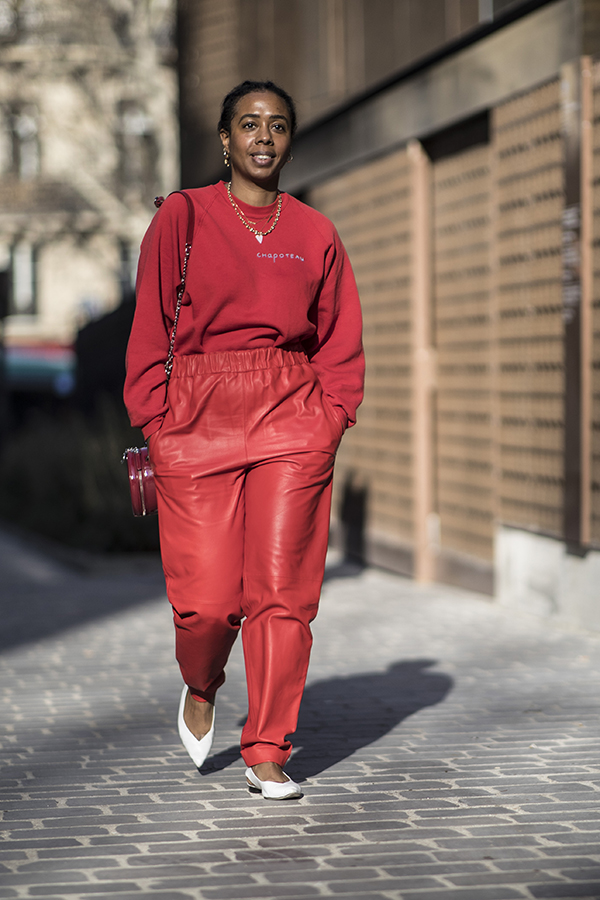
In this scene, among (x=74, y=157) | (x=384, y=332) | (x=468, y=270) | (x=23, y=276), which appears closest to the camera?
(x=468, y=270)

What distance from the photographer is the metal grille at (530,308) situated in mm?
7777

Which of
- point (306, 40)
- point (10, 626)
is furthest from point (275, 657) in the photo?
point (306, 40)

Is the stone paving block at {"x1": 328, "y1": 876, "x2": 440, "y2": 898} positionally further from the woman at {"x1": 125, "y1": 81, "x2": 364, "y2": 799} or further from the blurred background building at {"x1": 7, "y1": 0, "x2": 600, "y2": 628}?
the blurred background building at {"x1": 7, "y1": 0, "x2": 600, "y2": 628}

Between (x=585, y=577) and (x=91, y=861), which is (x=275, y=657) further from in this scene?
(x=585, y=577)

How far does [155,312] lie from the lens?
167 inches

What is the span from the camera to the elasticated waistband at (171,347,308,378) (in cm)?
423

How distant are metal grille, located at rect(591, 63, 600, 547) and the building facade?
24250 millimetres

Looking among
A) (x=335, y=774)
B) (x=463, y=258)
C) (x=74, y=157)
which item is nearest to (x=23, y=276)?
(x=74, y=157)

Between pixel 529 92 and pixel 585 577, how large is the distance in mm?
2828

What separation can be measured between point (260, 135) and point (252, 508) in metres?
1.14

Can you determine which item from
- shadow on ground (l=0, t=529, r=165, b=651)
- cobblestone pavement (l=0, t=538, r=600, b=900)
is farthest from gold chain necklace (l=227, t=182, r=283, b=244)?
shadow on ground (l=0, t=529, r=165, b=651)

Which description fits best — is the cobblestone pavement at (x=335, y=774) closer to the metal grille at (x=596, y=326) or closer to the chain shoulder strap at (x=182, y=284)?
the metal grille at (x=596, y=326)

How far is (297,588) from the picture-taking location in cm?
427

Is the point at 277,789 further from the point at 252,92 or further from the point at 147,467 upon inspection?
the point at 252,92
